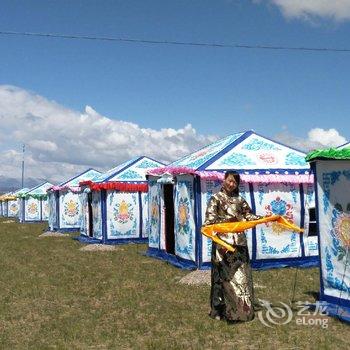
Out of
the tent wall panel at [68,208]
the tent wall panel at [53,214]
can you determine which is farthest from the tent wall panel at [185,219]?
the tent wall panel at [53,214]

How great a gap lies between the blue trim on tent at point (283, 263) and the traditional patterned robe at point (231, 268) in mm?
5147

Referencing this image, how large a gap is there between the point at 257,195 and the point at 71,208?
1833cm

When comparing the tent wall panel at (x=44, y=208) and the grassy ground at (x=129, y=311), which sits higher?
the tent wall panel at (x=44, y=208)

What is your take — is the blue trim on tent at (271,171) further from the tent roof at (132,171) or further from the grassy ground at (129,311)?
the tent roof at (132,171)

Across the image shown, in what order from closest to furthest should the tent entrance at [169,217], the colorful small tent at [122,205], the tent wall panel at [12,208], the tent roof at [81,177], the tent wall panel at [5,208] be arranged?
the tent entrance at [169,217] < the colorful small tent at [122,205] < the tent roof at [81,177] < the tent wall panel at [12,208] < the tent wall panel at [5,208]

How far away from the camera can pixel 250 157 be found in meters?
12.9

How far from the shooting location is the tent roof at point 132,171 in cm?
1983

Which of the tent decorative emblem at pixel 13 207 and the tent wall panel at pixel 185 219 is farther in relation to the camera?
the tent decorative emblem at pixel 13 207

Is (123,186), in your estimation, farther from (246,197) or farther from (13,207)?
(13,207)

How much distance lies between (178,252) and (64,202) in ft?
54.7

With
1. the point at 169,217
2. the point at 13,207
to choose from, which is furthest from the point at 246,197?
the point at 13,207

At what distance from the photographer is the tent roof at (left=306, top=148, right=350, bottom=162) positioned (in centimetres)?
742

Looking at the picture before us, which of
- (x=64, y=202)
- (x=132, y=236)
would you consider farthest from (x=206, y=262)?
(x=64, y=202)

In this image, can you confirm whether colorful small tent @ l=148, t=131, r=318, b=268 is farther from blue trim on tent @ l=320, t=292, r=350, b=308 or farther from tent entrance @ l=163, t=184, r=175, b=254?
blue trim on tent @ l=320, t=292, r=350, b=308
